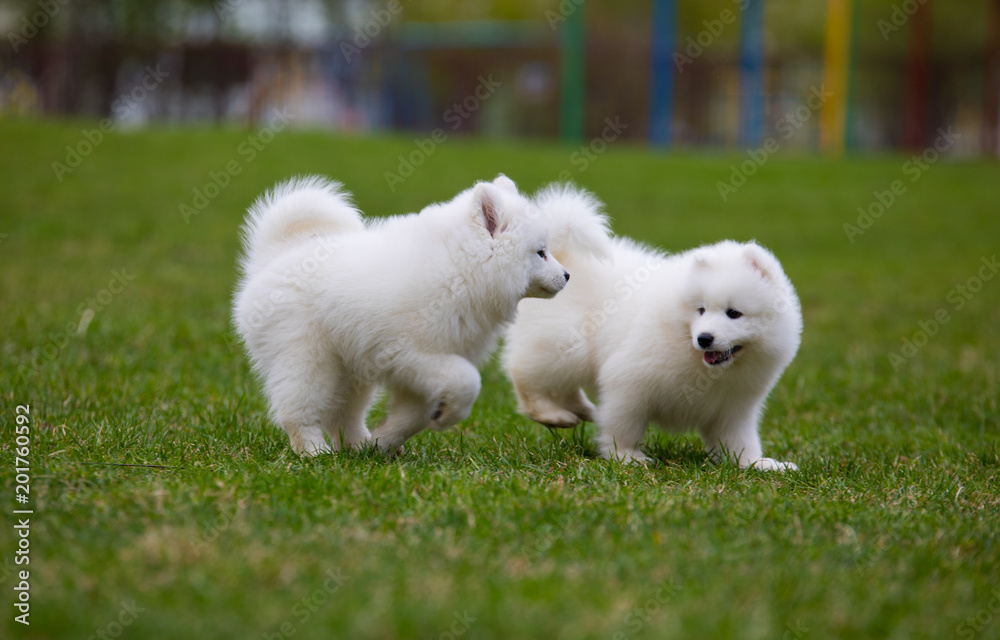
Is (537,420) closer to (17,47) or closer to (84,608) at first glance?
(84,608)

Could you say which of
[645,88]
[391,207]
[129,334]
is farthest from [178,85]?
[129,334]

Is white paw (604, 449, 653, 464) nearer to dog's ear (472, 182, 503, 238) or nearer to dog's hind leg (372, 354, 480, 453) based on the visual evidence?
dog's hind leg (372, 354, 480, 453)

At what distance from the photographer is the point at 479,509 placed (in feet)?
10.4

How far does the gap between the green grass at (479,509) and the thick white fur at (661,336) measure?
0.23 metres

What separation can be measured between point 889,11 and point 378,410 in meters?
34.5

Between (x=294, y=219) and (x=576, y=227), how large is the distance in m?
1.24

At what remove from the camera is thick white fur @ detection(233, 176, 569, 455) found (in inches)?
146

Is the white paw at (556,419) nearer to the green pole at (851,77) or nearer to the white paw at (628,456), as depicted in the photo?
the white paw at (628,456)

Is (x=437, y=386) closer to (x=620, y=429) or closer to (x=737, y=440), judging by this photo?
(x=620, y=429)

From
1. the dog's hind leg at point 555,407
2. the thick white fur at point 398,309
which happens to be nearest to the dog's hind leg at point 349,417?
the thick white fur at point 398,309

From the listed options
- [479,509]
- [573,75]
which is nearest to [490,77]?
[573,75]

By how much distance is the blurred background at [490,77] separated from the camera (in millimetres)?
21984

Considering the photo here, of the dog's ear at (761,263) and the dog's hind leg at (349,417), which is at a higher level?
the dog's ear at (761,263)

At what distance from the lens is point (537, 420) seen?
4.76 meters
